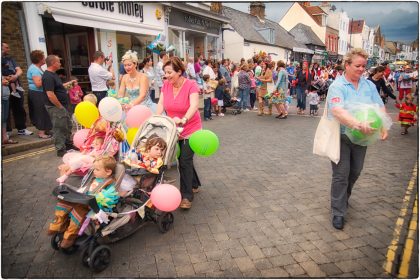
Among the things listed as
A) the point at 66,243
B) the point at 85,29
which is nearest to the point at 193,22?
the point at 85,29

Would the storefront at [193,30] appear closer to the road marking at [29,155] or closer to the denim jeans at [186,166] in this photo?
the road marking at [29,155]

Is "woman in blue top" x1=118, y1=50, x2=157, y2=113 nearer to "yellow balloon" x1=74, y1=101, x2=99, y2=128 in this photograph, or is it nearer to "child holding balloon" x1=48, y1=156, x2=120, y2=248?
"yellow balloon" x1=74, y1=101, x2=99, y2=128

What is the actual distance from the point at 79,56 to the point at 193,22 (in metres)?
8.53

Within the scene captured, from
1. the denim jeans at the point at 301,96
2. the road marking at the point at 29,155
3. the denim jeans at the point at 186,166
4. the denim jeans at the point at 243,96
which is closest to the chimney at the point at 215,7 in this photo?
the denim jeans at the point at 243,96

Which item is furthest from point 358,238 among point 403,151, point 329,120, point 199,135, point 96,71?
point 96,71

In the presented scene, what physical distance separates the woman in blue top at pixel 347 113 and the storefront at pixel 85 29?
9.09 meters

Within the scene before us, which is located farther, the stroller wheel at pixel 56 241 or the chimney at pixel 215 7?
the chimney at pixel 215 7

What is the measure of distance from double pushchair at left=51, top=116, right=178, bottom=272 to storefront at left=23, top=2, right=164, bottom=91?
7539 mm

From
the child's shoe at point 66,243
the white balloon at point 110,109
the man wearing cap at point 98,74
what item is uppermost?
the man wearing cap at point 98,74

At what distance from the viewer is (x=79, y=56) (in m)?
11.4

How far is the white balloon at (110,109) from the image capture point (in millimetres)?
4105

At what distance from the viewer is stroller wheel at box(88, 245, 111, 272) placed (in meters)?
2.83

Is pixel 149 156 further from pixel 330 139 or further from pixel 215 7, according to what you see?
pixel 215 7

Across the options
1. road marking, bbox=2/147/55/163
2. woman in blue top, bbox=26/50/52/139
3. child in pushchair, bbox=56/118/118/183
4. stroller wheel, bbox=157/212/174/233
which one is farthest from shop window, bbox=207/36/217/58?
stroller wheel, bbox=157/212/174/233
